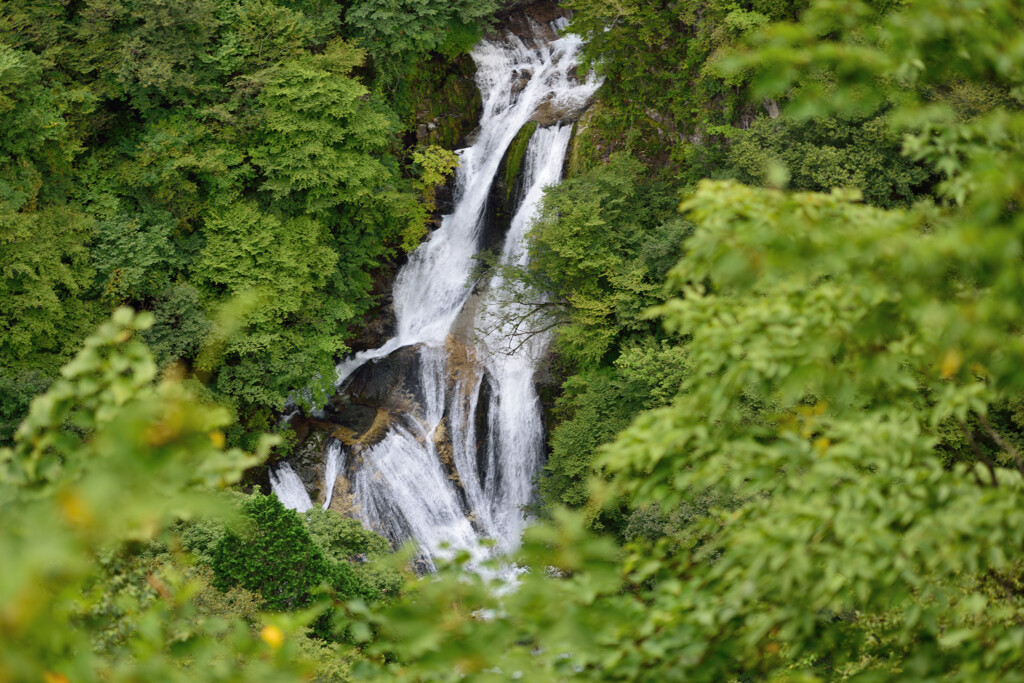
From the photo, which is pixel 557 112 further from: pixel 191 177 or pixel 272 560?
pixel 272 560

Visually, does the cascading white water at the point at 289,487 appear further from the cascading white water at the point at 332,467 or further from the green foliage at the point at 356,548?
the green foliage at the point at 356,548

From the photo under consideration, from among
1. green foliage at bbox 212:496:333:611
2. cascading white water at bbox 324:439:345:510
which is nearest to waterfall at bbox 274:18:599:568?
cascading white water at bbox 324:439:345:510

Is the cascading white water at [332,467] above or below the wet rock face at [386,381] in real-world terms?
below

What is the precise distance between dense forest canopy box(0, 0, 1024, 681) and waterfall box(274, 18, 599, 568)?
78 cm

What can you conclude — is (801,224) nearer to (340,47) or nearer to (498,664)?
(498,664)

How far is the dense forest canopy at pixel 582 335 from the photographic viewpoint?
2330mm

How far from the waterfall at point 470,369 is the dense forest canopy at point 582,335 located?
0.78 m

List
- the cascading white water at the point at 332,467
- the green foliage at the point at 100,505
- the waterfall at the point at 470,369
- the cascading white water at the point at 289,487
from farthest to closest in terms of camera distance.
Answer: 1. the waterfall at the point at 470,369
2. the cascading white water at the point at 332,467
3. the cascading white water at the point at 289,487
4. the green foliage at the point at 100,505

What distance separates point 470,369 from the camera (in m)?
14.3

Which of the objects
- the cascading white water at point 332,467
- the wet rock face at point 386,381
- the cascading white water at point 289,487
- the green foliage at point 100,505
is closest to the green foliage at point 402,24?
the wet rock face at point 386,381

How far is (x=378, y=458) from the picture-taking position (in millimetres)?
13016

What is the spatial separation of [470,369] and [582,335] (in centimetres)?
303

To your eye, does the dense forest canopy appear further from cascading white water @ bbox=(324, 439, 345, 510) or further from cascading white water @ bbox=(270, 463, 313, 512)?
cascading white water @ bbox=(324, 439, 345, 510)

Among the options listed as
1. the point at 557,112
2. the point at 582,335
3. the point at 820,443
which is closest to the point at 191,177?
the point at 557,112
